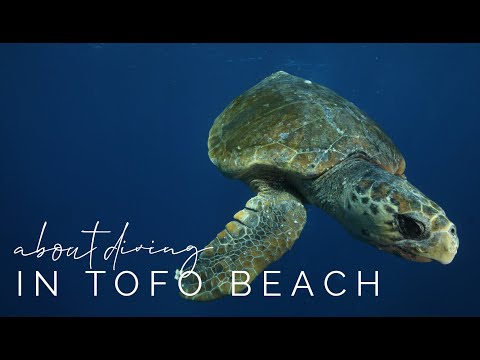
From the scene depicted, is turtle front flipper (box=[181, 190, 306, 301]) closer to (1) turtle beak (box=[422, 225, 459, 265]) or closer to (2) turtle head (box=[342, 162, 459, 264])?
(2) turtle head (box=[342, 162, 459, 264])

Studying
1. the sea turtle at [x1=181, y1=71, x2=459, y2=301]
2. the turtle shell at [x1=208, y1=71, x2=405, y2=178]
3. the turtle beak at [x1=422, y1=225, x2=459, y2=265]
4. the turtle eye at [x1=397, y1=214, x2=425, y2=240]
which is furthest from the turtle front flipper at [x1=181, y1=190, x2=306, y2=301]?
the turtle beak at [x1=422, y1=225, x2=459, y2=265]

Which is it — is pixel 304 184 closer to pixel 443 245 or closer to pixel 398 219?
pixel 398 219

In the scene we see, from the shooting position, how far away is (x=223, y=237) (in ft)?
11.7

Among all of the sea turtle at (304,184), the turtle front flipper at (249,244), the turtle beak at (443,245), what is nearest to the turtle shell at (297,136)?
the sea turtle at (304,184)

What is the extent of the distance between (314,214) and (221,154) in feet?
29.1

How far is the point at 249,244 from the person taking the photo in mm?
3432

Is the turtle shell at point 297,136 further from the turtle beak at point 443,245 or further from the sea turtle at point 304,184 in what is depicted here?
the turtle beak at point 443,245

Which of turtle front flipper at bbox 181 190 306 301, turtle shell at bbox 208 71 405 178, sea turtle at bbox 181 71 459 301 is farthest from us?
turtle shell at bbox 208 71 405 178

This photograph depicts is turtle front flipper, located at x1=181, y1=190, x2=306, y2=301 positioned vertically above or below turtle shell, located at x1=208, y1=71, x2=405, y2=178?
below

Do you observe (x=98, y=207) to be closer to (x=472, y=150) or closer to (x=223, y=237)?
(x=223, y=237)

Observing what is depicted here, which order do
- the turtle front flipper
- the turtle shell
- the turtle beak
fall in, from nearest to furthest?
the turtle beak → the turtle front flipper → the turtle shell

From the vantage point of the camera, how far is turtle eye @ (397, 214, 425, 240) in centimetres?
282

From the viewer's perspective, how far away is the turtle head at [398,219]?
9.05 ft
